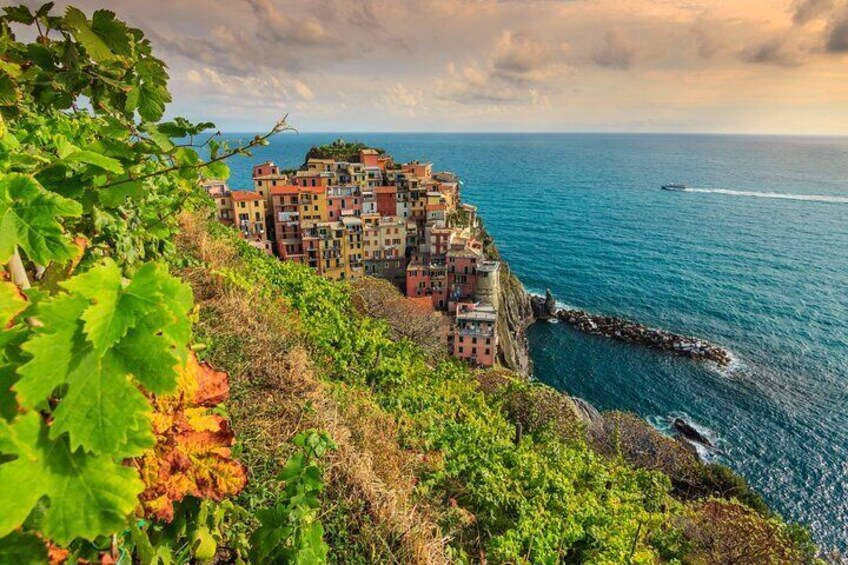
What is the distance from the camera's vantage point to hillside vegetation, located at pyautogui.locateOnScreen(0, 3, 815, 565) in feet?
3.88

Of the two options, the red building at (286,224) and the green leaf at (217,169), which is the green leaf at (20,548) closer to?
the green leaf at (217,169)

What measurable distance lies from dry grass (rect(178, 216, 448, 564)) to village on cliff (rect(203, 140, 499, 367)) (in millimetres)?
34783

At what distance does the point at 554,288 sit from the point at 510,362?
2208cm

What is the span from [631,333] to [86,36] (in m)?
56.3

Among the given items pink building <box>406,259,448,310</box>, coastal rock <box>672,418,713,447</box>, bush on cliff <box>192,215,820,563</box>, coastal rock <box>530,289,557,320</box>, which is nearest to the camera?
bush on cliff <box>192,215,820,563</box>

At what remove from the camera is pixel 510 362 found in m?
46.2

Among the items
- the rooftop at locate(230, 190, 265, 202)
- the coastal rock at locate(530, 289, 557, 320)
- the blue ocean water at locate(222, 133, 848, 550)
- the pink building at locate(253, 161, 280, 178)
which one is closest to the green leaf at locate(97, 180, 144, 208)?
the blue ocean water at locate(222, 133, 848, 550)

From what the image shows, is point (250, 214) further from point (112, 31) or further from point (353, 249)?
point (112, 31)

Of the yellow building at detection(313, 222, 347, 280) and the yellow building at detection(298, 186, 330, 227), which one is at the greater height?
the yellow building at detection(298, 186, 330, 227)

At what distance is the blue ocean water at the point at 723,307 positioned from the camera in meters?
37.2

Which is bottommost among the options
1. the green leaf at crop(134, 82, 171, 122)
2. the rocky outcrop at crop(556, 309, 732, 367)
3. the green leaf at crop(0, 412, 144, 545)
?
the rocky outcrop at crop(556, 309, 732, 367)

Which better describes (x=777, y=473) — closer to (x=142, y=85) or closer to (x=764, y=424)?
(x=764, y=424)

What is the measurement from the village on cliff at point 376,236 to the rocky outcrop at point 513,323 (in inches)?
112

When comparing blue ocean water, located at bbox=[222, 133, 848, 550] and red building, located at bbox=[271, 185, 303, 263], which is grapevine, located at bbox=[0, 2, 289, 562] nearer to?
blue ocean water, located at bbox=[222, 133, 848, 550]
